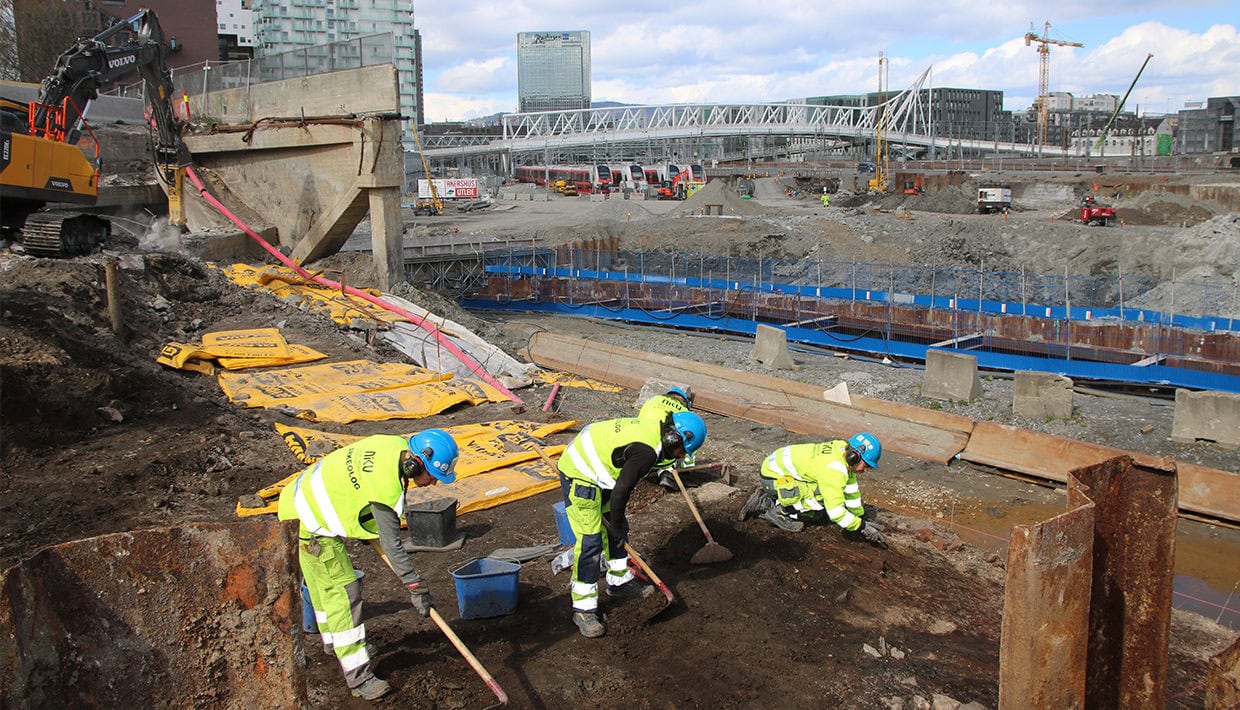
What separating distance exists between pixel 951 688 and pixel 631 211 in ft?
136

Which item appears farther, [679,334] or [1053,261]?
[1053,261]

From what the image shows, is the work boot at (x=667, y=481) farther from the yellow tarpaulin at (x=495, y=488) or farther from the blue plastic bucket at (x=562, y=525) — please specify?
the blue plastic bucket at (x=562, y=525)

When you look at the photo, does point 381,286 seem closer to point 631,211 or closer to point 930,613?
point 930,613

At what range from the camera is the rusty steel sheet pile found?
154 inches

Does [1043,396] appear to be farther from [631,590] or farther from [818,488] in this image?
[631,590]

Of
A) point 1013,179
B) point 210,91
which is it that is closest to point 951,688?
point 210,91

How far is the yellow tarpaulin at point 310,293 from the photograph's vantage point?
16.4m

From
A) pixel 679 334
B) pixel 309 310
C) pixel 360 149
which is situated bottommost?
pixel 679 334

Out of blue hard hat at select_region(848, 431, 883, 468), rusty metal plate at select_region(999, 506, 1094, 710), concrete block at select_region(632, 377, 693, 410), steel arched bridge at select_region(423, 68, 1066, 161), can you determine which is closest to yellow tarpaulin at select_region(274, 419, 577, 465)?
concrete block at select_region(632, 377, 693, 410)

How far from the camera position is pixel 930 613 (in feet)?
21.7

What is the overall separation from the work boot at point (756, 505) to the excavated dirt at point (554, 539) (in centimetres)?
19

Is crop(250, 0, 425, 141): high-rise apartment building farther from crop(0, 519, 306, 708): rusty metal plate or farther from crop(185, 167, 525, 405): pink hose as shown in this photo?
crop(0, 519, 306, 708): rusty metal plate

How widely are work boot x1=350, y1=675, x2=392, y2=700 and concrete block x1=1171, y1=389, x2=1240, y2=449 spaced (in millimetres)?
11719

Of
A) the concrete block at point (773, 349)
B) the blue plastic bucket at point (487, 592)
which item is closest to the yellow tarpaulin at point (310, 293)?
the concrete block at point (773, 349)
